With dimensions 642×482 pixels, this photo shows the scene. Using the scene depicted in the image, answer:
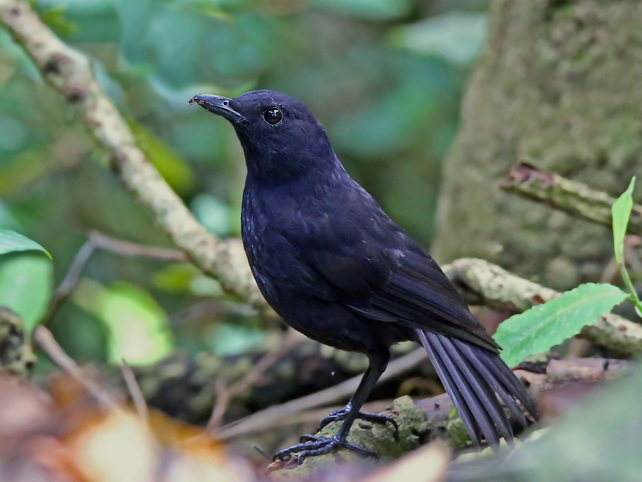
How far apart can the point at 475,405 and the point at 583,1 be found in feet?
8.42

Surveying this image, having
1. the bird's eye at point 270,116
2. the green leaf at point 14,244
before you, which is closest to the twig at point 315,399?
the bird's eye at point 270,116

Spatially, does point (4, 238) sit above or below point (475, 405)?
above

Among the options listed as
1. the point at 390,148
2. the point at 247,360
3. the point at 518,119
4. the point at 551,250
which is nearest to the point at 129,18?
the point at 247,360

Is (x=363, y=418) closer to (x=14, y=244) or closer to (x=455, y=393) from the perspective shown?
(x=455, y=393)

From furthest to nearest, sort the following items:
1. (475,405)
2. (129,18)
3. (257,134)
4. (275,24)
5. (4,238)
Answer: (275,24) < (129,18) < (257,134) < (475,405) < (4,238)

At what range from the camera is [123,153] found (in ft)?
13.5

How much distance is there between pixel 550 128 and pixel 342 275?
1945 mm

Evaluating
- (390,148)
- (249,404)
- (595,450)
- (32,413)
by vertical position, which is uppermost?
(595,450)

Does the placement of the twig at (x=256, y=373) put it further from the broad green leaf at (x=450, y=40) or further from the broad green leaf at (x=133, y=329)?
the broad green leaf at (x=450, y=40)

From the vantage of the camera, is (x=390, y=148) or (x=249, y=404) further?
(x=390, y=148)

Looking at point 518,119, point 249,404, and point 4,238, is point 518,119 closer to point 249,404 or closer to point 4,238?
point 249,404

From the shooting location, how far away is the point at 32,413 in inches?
38.5

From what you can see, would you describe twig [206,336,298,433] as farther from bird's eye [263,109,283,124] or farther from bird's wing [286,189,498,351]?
bird's eye [263,109,283,124]

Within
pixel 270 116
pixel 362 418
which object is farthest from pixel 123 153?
pixel 362 418
